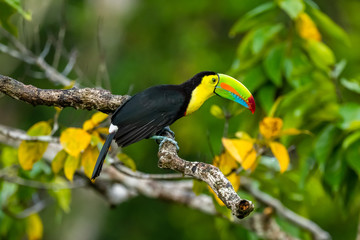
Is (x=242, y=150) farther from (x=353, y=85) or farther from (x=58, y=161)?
(x=58, y=161)

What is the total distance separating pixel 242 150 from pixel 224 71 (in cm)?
564

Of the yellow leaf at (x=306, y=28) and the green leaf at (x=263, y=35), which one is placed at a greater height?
the green leaf at (x=263, y=35)

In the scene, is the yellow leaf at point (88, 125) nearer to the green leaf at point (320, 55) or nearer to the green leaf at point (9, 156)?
the green leaf at point (9, 156)

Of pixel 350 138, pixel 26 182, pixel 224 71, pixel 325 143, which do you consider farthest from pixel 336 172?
pixel 224 71

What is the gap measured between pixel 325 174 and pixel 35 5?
18.4 feet

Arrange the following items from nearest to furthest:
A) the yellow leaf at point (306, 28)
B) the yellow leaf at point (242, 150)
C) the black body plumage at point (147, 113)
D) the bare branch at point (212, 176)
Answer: the bare branch at point (212, 176)
the black body plumage at point (147, 113)
the yellow leaf at point (242, 150)
the yellow leaf at point (306, 28)

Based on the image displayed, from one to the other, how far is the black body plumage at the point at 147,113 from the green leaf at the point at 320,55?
111 cm

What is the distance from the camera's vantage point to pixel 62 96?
310 cm

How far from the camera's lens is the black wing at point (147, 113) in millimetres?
3182

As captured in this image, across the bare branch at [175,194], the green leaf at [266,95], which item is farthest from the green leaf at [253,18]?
the bare branch at [175,194]

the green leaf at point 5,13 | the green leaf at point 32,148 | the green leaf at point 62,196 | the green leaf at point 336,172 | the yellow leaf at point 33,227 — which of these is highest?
the green leaf at point 5,13

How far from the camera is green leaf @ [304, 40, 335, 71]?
4.03 metres

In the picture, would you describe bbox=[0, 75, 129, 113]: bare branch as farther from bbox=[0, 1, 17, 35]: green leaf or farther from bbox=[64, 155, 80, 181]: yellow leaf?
bbox=[0, 1, 17, 35]: green leaf

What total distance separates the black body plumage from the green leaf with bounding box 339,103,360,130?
3.12 ft
